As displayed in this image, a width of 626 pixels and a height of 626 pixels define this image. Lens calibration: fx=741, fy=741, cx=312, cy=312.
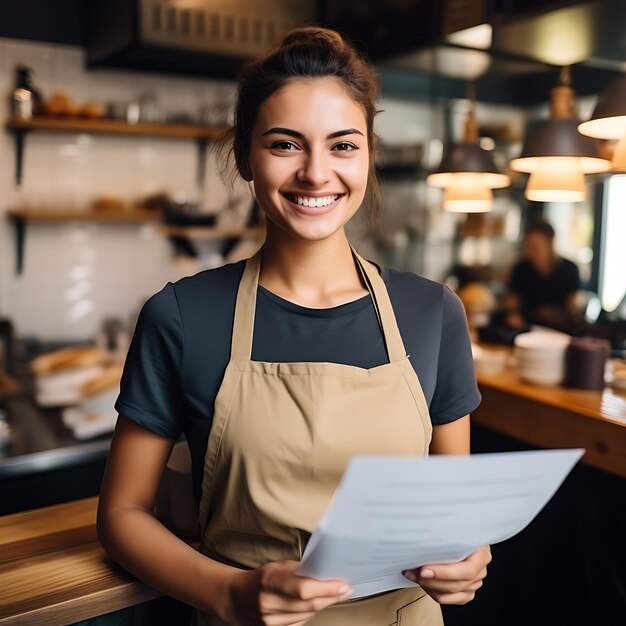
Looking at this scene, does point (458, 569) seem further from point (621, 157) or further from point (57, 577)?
point (621, 157)

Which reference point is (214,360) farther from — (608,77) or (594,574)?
(608,77)

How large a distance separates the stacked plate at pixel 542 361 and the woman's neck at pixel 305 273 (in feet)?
5.27

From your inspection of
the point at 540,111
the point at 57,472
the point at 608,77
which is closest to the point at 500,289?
the point at 540,111

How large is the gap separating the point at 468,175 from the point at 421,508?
90.8 inches

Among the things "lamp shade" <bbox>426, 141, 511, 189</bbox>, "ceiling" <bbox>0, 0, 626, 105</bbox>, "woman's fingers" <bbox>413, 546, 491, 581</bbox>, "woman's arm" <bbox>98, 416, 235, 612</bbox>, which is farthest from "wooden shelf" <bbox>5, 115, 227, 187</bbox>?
"woman's fingers" <bbox>413, 546, 491, 581</bbox>

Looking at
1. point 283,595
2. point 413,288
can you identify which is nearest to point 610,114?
point 413,288

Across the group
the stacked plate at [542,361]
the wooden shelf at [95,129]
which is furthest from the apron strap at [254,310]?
the wooden shelf at [95,129]

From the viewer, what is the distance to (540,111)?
13.6 ft

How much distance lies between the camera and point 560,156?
2.46m

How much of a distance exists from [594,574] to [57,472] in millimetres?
1792

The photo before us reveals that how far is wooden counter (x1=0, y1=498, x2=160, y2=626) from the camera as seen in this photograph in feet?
3.93

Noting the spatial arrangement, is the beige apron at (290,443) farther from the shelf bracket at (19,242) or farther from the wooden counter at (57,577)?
the shelf bracket at (19,242)

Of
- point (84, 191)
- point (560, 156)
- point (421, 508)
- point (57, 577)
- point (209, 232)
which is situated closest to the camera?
point (421, 508)

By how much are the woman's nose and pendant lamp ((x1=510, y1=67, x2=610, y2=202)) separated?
151 centimetres
